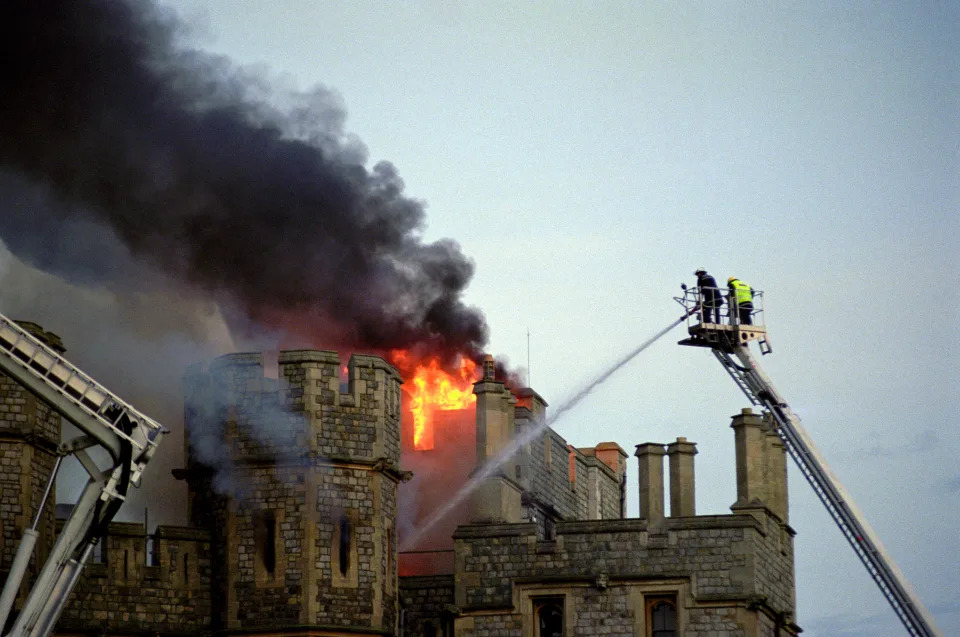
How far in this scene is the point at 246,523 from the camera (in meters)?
68.8

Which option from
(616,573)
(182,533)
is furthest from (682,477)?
(182,533)

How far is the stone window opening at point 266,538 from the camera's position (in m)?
68.6

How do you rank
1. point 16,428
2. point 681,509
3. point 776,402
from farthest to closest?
point 776,402
point 681,509
point 16,428

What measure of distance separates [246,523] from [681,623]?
34.3 ft

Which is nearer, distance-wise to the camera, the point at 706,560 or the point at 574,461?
the point at 706,560

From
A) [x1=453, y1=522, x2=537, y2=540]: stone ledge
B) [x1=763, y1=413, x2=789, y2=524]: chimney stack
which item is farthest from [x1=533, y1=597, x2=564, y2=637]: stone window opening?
[x1=763, y1=413, x2=789, y2=524]: chimney stack

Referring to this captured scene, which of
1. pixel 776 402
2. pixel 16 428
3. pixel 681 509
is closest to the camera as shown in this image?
pixel 16 428

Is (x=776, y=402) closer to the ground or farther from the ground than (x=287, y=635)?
farther from the ground

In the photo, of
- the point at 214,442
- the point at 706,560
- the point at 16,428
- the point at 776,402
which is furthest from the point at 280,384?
the point at 776,402

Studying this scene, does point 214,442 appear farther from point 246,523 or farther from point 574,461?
point 574,461

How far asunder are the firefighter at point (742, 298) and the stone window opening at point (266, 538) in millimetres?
16624

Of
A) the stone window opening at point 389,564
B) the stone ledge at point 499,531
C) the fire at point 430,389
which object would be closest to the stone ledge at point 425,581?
the stone ledge at point 499,531

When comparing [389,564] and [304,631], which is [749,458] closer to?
[389,564]

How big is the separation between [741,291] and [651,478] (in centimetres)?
973
